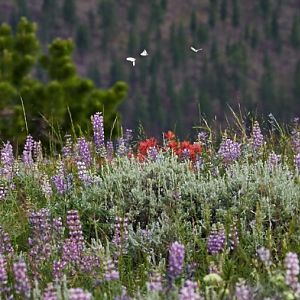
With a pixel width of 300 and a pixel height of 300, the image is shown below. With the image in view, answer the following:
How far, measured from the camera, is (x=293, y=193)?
16.3 feet

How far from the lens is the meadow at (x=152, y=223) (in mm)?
3938

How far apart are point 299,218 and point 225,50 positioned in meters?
181

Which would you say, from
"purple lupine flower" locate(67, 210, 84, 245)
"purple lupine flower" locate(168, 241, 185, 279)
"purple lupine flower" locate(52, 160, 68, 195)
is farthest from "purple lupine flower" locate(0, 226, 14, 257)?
"purple lupine flower" locate(168, 241, 185, 279)

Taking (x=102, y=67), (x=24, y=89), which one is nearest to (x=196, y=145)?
(x=24, y=89)

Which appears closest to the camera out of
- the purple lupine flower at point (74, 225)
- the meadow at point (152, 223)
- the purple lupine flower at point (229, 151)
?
the meadow at point (152, 223)

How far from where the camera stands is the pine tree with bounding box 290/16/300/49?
17438 cm

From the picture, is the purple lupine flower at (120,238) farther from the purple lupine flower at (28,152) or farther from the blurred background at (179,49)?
the blurred background at (179,49)

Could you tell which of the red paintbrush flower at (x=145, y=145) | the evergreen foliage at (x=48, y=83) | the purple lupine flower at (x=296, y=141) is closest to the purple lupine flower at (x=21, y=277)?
the purple lupine flower at (x=296, y=141)

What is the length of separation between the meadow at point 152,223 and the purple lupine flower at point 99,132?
0.4 inches

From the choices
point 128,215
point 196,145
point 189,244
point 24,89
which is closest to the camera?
point 189,244

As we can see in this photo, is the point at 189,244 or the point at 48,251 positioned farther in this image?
the point at 189,244

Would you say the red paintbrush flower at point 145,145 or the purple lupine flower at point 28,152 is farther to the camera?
the red paintbrush flower at point 145,145

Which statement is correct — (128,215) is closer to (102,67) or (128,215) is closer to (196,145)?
(196,145)

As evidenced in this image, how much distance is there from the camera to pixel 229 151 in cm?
595
